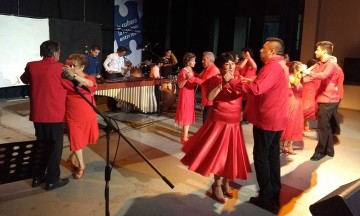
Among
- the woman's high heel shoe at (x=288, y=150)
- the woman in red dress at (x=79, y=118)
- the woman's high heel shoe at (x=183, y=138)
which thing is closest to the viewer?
the woman in red dress at (x=79, y=118)

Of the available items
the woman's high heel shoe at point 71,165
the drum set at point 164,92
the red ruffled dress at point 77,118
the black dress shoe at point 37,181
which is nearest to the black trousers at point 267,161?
the red ruffled dress at point 77,118

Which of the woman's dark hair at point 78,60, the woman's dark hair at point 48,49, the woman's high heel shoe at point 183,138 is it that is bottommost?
the woman's high heel shoe at point 183,138

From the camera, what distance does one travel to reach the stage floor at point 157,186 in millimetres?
3820

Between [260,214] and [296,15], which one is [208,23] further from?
[260,214]

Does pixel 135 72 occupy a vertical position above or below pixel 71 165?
above

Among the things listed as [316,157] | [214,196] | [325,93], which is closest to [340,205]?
[214,196]

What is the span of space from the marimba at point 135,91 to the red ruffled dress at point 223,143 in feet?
12.6

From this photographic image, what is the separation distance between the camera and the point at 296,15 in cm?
1321

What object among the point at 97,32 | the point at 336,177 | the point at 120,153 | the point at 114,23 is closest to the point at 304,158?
the point at 336,177

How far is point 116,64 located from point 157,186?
565 centimetres

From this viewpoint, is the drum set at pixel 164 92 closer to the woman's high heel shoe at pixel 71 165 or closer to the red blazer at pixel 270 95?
the woman's high heel shoe at pixel 71 165

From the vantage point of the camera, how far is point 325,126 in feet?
18.8

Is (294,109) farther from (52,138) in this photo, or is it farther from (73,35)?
(73,35)

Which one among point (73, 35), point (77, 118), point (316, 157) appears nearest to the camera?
point (77, 118)
